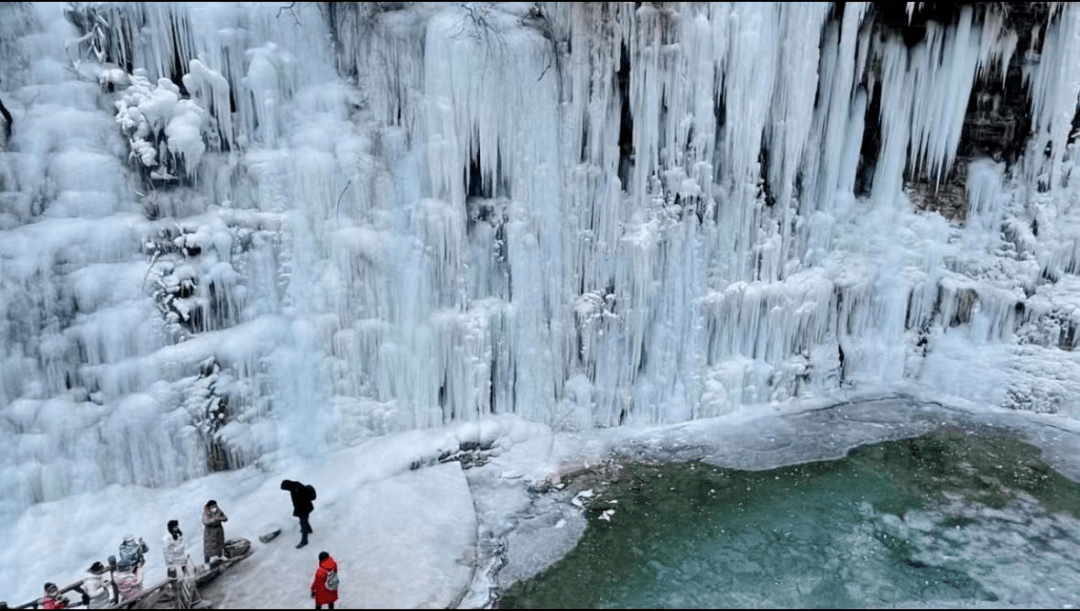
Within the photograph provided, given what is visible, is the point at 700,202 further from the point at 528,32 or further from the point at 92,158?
the point at 92,158

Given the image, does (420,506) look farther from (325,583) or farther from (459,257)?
(459,257)

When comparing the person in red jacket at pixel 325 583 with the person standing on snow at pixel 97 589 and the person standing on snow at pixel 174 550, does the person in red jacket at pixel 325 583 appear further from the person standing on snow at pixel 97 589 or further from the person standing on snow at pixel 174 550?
the person standing on snow at pixel 97 589

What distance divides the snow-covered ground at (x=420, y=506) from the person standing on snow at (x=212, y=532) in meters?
Answer: 0.29

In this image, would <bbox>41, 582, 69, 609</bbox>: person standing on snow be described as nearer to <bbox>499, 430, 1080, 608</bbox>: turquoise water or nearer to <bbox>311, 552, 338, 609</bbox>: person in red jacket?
<bbox>311, 552, 338, 609</bbox>: person in red jacket

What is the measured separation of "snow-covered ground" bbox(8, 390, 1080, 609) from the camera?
8227mm

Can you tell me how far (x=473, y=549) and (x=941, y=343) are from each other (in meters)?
9.39

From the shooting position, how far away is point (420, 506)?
9.48 meters

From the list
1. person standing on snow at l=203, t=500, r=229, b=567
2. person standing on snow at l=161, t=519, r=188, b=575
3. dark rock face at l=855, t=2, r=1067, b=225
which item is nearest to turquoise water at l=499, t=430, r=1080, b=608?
person standing on snow at l=203, t=500, r=229, b=567

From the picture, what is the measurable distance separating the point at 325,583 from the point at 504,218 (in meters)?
5.79

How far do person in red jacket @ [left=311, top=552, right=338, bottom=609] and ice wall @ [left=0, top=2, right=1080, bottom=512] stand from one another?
308cm

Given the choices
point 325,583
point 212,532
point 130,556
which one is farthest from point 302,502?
point 130,556

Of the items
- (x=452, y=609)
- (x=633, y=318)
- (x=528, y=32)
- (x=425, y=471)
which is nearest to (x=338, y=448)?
(x=425, y=471)

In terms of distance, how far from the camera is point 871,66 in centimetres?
1214

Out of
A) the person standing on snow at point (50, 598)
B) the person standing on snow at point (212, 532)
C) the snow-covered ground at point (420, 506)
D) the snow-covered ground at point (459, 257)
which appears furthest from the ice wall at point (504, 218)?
the person standing on snow at point (50, 598)
